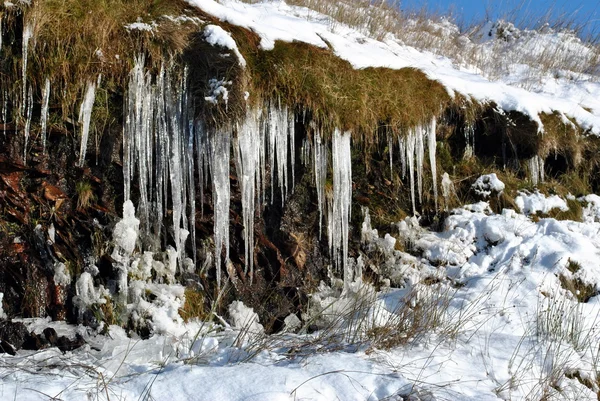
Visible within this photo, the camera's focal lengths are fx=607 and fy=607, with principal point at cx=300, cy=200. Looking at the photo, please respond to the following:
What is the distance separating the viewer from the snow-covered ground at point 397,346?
8.66 ft

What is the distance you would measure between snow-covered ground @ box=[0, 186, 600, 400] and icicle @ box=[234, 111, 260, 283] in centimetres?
63

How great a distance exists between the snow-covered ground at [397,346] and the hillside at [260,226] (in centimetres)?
2

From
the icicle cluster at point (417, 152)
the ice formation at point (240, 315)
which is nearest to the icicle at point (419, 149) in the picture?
the icicle cluster at point (417, 152)

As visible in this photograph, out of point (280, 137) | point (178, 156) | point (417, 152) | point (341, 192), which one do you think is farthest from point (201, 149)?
point (417, 152)

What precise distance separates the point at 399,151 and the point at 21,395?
363cm

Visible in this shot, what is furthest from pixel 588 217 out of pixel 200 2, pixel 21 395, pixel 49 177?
pixel 21 395

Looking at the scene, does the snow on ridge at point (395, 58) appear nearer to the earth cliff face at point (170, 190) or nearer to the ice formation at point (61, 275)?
the earth cliff face at point (170, 190)

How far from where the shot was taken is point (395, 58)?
5.27m

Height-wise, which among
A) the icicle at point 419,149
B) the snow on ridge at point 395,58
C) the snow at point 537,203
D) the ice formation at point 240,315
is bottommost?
the ice formation at point 240,315

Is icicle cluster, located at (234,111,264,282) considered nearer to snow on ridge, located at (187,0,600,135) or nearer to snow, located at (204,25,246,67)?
snow, located at (204,25,246,67)

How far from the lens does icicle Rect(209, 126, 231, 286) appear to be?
4062mm

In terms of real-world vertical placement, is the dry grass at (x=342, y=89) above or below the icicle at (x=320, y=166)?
above

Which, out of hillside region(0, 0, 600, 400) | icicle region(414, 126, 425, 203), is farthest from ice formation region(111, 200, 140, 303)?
icicle region(414, 126, 425, 203)

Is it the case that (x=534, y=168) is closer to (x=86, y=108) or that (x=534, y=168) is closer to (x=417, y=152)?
(x=417, y=152)
